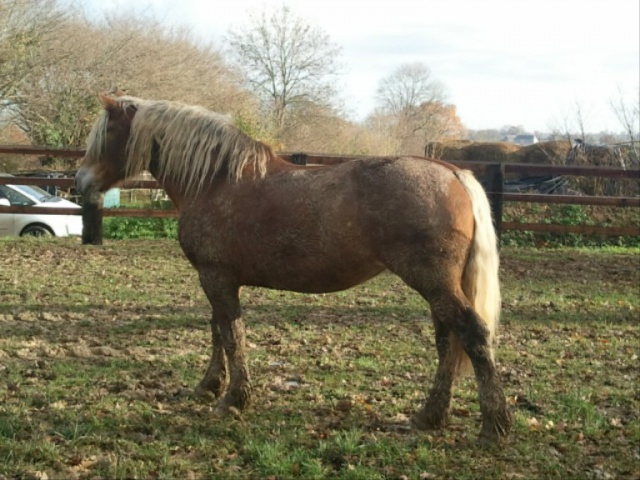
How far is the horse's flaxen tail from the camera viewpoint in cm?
416

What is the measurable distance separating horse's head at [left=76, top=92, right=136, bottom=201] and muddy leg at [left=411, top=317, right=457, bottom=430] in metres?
2.68

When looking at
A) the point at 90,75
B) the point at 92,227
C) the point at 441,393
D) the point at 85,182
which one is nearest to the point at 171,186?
the point at 85,182

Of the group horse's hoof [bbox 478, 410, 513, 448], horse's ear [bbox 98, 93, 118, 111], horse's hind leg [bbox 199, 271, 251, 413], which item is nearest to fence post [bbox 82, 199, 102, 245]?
horse's ear [bbox 98, 93, 118, 111]

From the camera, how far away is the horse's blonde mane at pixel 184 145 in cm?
473

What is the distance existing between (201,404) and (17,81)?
19629mm

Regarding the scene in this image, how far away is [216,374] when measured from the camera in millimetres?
4926

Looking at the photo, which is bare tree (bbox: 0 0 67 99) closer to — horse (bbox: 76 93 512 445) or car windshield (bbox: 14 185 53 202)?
car windshield (bbox: 14 185 53 202)

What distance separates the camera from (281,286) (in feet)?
15.0

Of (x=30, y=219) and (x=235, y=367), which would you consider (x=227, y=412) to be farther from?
(x=30, y=219)

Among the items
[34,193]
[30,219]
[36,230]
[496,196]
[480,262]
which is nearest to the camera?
[480,262]

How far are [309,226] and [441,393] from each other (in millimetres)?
1426

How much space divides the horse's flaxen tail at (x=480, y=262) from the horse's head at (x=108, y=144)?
2531mm

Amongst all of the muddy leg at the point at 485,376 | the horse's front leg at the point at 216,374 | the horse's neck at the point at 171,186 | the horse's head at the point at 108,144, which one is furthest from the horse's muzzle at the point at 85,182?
the muddy leg at the point at 485,376

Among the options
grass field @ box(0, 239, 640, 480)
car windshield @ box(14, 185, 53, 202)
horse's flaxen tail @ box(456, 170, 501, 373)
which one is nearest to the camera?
grass field @ box(0, 239, 640, 480)
